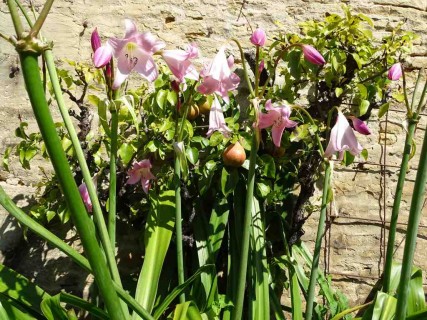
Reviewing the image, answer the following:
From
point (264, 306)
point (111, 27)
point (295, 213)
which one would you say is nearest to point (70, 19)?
point (111, 27)

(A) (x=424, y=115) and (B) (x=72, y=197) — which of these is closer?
(B) (x=72, y=197)

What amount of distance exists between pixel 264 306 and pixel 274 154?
641 millimetres

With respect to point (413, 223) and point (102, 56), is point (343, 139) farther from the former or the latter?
point (102, 56)

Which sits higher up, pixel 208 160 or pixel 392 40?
pixel 392 40

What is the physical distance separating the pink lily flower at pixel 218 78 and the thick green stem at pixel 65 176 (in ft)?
2.11

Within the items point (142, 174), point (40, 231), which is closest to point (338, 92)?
point (142, 174)

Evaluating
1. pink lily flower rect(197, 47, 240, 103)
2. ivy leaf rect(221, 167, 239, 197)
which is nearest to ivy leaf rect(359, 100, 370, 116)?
ivy leaf rect(221, 167, 239, 197)

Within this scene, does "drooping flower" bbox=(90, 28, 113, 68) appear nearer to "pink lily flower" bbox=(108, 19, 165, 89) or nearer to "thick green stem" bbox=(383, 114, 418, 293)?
"pink lily flower" bbox=(108, 19, 165, 89)

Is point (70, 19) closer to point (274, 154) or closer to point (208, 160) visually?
point (208, 160)

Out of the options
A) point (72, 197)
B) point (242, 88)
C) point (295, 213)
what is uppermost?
point (72, 197)

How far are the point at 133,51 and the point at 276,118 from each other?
433 mm

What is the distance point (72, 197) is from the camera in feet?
2.57

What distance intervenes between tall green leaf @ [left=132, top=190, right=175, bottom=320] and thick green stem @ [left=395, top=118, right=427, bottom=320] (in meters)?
0.85

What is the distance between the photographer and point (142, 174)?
1935 millimetres
